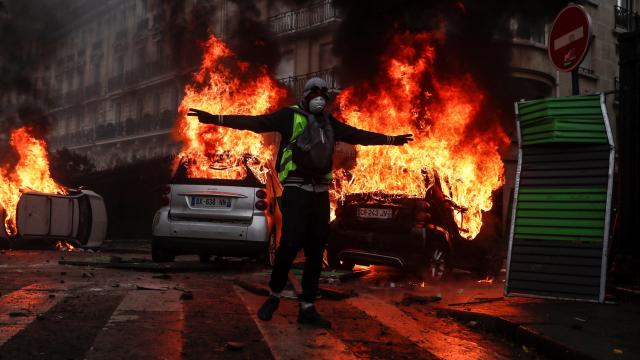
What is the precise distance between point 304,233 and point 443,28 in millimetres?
10025

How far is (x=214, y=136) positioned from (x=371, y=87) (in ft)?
11.3

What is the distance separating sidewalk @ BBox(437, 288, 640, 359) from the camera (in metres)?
4.54

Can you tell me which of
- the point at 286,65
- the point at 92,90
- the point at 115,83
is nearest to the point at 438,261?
the point at 286,65

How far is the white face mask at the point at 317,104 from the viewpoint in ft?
17.8

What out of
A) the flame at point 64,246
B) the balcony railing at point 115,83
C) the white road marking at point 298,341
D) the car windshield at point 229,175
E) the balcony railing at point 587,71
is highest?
the balcony railing at point 115,83

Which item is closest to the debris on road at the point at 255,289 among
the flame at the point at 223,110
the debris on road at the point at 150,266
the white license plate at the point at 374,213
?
the debris on road at the point at 150,266

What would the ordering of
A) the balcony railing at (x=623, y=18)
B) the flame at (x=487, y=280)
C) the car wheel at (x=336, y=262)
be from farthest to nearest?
the balcony railing at (x=623, y=18) < the car wheel at (x=336, y=262) < the flame at (x=487, y=280)

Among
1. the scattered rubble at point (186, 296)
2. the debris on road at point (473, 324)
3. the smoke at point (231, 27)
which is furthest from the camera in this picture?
the smoke at point (231, 27)

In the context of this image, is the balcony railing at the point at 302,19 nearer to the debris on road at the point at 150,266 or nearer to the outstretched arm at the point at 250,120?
the debris on road at the point at 150,266

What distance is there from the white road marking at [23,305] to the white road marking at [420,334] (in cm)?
280

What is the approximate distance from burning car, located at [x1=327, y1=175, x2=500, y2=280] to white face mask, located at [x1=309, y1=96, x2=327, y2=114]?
3654 mm

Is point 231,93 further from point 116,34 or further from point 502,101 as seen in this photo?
point 116,34

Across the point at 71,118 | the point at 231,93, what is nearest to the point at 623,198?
the point at 231,93

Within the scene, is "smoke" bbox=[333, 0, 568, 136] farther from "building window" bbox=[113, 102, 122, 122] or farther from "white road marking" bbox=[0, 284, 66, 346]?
"building window" bbox=[113, 102, 122, 122]
